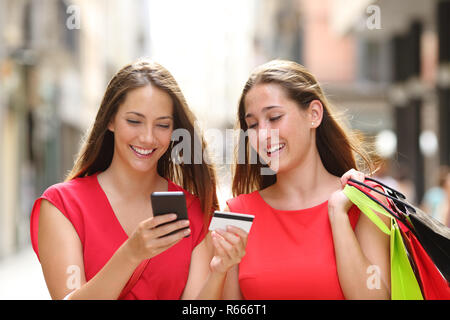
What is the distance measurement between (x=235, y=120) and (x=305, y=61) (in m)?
24.2

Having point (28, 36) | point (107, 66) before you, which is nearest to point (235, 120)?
point (28, 36)

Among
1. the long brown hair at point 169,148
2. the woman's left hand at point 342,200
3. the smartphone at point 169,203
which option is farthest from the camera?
the long brown hair at point 169,148

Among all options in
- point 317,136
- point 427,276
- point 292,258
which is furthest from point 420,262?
point 317,136

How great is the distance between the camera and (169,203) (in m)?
1.76

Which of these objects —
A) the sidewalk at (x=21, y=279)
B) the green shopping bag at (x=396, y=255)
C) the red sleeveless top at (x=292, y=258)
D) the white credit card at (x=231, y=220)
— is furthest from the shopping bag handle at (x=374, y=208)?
the sidewalk at (x=21, y=279)

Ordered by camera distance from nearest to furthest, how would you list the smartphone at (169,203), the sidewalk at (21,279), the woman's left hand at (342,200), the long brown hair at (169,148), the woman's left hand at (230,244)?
the smartphone at (169,203)
the woman's left hand at (230,244)
the woman's left hand at (342,200)
the long brown hair at (169,148)
the sidewalk at (21,279)

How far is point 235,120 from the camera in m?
2.55

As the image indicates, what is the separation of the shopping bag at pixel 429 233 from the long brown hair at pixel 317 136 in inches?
18.3

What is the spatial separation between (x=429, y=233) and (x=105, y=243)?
3.78 ft

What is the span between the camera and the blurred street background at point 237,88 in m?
8.39

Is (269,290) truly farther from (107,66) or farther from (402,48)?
(107,66)

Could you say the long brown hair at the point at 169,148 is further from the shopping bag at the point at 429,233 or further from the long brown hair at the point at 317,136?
the shopping bag at the point at 429,233

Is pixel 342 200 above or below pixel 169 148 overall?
below

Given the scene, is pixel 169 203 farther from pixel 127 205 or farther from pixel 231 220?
pixel 127 205
